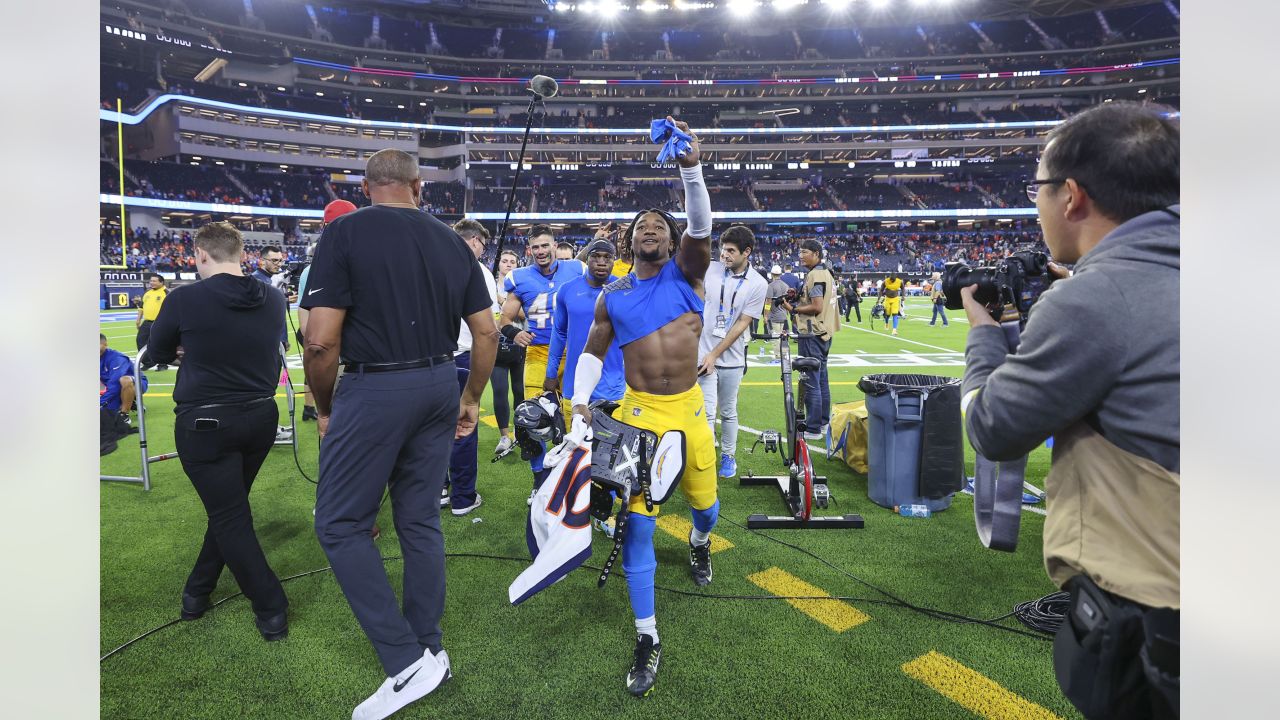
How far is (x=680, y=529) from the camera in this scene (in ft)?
15.2

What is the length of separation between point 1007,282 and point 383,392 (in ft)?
7.68

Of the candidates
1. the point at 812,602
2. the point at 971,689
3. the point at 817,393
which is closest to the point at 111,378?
the point at 812,602

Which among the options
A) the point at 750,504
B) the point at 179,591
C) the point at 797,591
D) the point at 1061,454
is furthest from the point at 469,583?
the point at 1061,454

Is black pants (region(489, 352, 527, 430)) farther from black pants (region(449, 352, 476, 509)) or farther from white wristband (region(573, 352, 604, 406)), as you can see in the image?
white wristband (region(573, 352, 604, 406))

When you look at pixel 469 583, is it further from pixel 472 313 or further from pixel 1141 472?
pixel 1141 472

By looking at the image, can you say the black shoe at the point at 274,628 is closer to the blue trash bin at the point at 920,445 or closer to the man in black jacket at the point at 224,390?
the man in black jacket at the point at 224,390

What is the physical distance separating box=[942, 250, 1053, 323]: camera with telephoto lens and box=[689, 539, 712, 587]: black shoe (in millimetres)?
2516

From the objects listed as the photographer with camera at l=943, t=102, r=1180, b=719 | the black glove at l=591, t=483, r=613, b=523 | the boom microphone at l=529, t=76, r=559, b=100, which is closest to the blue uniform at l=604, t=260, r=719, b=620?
the black glove at l=591, t=483, r=613, b=523

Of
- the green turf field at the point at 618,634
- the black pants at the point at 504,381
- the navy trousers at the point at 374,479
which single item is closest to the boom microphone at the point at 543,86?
the black pants at the point at 504,381

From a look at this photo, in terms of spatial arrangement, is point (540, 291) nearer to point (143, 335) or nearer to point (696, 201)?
point (696, 201)

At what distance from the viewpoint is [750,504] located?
203 inches

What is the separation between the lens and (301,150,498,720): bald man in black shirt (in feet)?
8.56

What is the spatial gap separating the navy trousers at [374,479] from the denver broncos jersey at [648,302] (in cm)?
98
